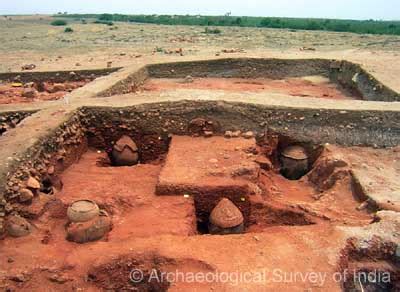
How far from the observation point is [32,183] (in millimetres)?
4797

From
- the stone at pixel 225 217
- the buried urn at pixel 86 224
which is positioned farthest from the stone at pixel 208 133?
the buried urn at pixel 86 224

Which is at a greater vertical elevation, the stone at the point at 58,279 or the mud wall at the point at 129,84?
the mud wall at the point at 129,84

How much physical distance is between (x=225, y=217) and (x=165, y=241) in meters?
0.76

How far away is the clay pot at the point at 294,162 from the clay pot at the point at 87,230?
10.1ft

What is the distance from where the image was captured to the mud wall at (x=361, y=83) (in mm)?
8250

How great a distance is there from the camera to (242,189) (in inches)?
201

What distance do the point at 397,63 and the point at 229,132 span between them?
23.5ft

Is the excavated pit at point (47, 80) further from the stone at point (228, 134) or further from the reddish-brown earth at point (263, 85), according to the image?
the stone at point (228, 134)

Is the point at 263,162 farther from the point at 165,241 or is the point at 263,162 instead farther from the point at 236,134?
the point at 165,241

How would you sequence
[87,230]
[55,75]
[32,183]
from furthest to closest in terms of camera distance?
[55,75], [32,183], [87,230]

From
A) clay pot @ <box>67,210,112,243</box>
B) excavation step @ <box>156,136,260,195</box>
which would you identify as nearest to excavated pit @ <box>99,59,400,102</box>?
excavation step @ <box>156,136,260,195</box>

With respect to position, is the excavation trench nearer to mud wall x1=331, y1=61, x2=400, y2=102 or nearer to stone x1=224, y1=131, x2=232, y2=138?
stone x1=224, y1=131, x2=232, y2=138

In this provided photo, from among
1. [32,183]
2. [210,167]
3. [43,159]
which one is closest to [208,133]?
[210,167]

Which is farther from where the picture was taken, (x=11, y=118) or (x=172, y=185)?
(x=11, y=118)
